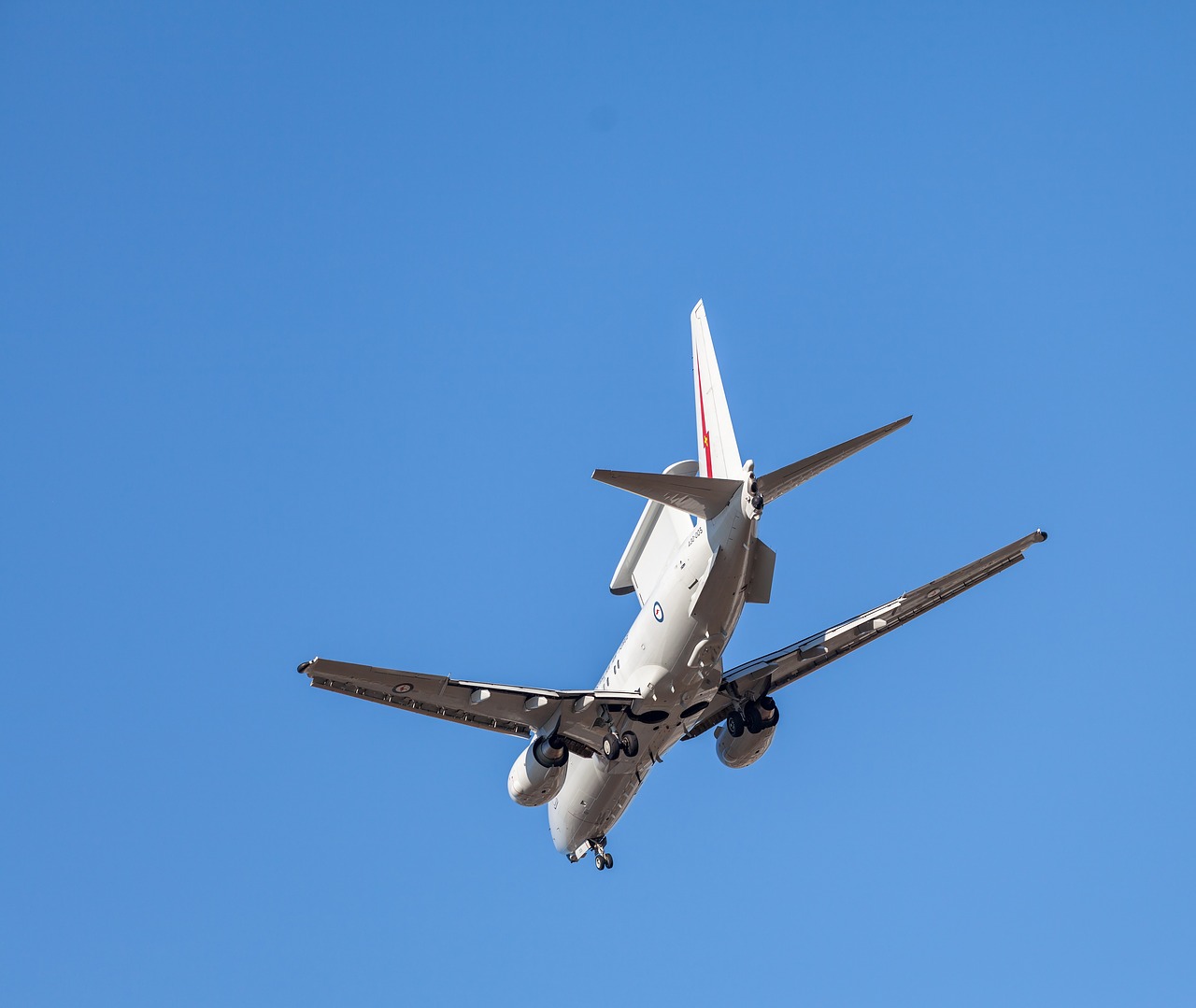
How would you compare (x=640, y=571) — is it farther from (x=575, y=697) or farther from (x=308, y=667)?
(x=308, y=667)

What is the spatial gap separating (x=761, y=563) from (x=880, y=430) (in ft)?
15.6

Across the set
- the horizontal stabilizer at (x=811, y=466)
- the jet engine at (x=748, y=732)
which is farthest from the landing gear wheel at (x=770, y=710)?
the horizontal stabilizer at (x=811, y=466)

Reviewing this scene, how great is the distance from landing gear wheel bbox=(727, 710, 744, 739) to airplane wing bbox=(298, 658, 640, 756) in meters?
3.84

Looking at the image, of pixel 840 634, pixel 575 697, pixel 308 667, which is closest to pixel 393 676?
pixel 308 667

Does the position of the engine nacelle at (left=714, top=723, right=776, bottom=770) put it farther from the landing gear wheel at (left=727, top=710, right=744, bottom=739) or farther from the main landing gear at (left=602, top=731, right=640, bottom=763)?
the main landing gear at (left=602, top=731, right=640, bottom=763)

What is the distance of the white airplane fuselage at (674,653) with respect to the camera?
3048 cm

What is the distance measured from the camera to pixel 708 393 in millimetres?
34188

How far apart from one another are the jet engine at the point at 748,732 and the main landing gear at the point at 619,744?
3.56 metres

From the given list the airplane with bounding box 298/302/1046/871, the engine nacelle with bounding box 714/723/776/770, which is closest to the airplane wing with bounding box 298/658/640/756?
the airplane with bounding box 298/302/1046/871

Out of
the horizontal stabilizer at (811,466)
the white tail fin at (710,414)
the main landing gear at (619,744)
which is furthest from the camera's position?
the main landing gear at (619,744)

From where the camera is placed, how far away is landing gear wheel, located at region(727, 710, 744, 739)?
123 ft

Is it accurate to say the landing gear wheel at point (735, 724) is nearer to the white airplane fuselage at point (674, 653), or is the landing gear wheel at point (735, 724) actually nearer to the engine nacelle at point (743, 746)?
the engine nacelle at point (743, 746)

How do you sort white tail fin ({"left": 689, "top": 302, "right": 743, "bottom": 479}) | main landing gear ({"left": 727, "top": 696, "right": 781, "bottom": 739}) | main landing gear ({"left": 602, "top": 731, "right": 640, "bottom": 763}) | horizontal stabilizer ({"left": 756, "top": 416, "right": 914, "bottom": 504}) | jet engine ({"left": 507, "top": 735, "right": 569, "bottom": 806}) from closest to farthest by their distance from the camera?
horizontal stabilizer ({"left": 756, "top": 416, "right": 914, "bottom": 504})
white tail fin ({"left": 689, "top": 302, "right": 743, "bottom": 479})
main landing gear ({"left": 602, "top": 731, "right": 640, "bottom": 763})
jet engine ({"left": 507, "top": 735, "right": 569, "bottom": 806})
main landing gear ({"left": 727, "top": 696, "right": 781, "bottom": 739})

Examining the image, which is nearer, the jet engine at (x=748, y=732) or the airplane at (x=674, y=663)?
the airplane at (x=674, y=663)
